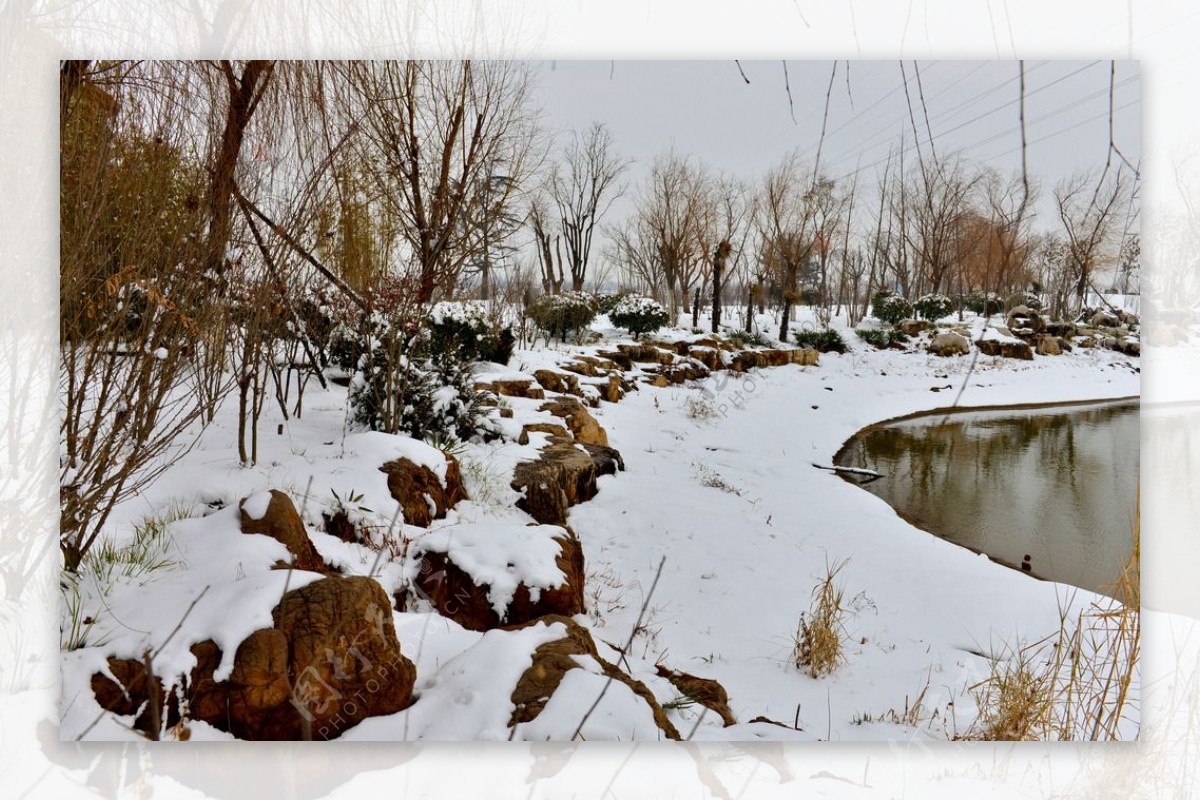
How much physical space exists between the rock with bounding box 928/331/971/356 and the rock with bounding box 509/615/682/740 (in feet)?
9.29

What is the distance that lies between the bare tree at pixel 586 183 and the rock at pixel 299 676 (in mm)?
1693

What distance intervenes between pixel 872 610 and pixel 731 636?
599mm

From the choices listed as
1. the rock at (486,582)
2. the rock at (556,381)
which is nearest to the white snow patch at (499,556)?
the rock at (486,582)

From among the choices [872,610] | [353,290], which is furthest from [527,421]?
[872,610]

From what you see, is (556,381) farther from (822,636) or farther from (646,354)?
(822,636)

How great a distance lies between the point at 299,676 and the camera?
135cm

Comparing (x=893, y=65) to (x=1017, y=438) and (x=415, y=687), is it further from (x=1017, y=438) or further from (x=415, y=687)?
(x=1017, y=438)

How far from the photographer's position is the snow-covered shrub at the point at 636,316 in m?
7.95

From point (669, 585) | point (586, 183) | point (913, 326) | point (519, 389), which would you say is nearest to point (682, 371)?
point (913, 326)

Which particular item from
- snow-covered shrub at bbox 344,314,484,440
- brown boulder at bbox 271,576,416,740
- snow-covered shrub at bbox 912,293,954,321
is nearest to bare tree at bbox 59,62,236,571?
brown boulder at bbox 271,576,416,740

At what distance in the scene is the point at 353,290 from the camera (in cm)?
237

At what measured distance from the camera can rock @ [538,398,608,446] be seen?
4164 mm

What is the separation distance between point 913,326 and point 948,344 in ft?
3.30

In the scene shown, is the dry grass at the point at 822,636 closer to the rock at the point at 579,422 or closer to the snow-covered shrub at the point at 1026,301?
the snow-covered shrub at the point at 1026,301
